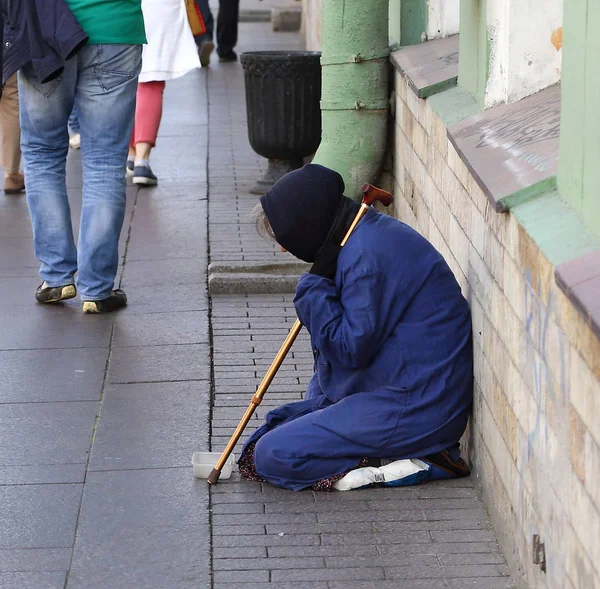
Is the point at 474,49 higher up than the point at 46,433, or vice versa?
the point at 474,49

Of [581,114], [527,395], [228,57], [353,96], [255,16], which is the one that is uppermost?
[581,114]

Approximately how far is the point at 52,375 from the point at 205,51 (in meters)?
9.56

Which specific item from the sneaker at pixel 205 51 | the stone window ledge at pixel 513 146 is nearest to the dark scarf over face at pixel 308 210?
the stone window ledge at pixel 513 146

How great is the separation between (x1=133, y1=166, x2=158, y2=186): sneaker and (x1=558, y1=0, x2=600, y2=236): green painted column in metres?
5.71

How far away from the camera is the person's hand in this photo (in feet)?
13.2

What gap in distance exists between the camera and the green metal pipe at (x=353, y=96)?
6.80 meters

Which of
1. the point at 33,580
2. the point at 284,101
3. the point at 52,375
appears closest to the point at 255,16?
the point at 284,101

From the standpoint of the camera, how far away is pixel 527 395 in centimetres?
333

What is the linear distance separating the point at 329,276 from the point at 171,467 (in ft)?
2.91

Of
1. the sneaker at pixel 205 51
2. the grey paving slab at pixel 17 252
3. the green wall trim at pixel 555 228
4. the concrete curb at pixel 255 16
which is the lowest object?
the concrete curb at pixel 255 16

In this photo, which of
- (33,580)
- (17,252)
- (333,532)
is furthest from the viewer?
(17,252)

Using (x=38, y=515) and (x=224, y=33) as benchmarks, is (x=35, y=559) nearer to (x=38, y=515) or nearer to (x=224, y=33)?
(x=38, y=515)

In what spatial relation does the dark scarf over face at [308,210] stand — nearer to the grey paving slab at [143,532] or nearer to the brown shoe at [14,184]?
the grey paving slab at [143,532]

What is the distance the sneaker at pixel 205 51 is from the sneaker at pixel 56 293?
27.3ft
